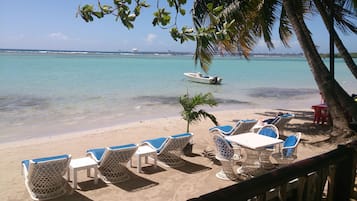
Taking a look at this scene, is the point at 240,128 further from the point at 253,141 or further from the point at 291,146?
the point at 291,146

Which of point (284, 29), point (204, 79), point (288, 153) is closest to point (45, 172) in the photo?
point (288, 153)

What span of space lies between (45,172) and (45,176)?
0.07 meters

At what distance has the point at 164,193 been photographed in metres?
5.16

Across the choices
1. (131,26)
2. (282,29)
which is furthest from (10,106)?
(131,26)

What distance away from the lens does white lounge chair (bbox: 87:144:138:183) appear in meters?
5.43

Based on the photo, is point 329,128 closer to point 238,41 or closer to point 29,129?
point 238,41

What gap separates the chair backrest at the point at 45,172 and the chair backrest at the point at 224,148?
2476 mm

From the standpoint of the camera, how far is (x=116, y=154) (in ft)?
17.8

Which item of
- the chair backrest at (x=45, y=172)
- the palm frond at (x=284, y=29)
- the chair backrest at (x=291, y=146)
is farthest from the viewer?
the palm frond at (x=284, y=29)

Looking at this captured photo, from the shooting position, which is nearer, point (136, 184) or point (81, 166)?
point (81, 166)

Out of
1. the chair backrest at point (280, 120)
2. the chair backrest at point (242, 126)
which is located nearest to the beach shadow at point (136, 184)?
the chair backrest at point (242, 126)

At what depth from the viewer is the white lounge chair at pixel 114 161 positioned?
214 inches

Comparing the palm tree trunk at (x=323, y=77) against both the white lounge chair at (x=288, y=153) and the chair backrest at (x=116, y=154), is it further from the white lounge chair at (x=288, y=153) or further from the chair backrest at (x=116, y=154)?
the chair backrest at (x=116, y=154)

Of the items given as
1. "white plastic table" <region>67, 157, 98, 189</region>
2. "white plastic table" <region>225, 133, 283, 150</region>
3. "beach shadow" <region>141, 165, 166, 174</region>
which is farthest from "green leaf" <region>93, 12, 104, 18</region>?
"beach shadow" <region>141, 165, 166, 174</region>
